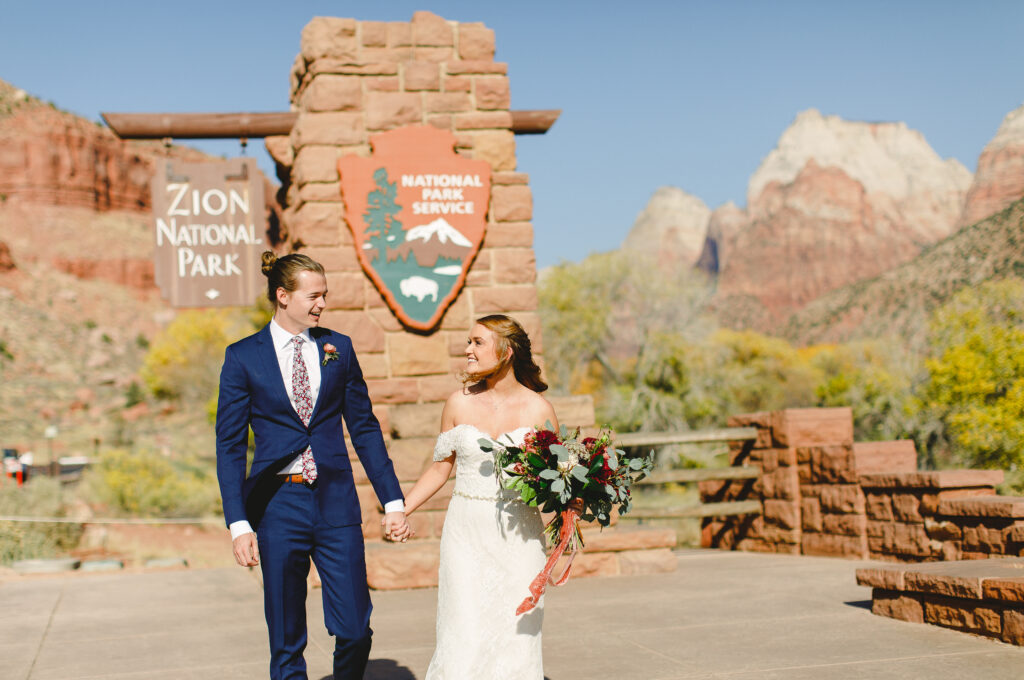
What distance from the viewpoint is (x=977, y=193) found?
113 m

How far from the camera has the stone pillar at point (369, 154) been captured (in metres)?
8.70

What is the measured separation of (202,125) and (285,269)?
227 inches

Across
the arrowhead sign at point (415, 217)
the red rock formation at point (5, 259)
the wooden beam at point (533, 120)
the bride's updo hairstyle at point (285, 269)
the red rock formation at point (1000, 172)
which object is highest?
the red rock formation at point (1000, 172)

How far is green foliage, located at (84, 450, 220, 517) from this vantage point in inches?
1102

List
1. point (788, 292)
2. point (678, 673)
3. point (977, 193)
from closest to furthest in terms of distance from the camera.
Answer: point (678, 673) < point (977, 193) < point (788, 292)

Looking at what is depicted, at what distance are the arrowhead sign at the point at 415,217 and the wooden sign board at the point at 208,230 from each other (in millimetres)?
1183

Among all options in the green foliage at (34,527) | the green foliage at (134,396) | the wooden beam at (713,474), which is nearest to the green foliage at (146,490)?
the green foliage at (34,527)

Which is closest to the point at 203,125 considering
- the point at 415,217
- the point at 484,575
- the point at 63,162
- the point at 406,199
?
the point at 406,199

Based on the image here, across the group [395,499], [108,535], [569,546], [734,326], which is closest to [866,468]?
[569,546]

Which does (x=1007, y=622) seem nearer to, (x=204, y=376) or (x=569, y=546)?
(x=569, y=546)

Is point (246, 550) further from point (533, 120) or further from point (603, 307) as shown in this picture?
point (603, 307)

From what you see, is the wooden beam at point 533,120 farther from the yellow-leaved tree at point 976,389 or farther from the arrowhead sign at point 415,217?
the yellow-leaved tree at point 976,389

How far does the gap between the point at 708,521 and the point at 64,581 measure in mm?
7007

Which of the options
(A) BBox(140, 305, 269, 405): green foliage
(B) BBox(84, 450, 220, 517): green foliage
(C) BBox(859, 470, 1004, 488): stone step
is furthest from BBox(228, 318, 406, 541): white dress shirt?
(A) BBox(140, 305, 269, 405): green foliage
